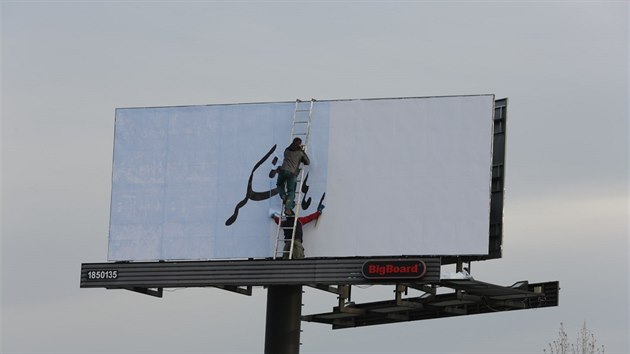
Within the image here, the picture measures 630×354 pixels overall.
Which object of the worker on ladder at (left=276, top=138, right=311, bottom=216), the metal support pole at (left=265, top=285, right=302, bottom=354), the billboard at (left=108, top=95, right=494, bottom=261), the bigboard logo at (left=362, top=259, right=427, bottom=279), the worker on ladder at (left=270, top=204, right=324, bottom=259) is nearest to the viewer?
the bigboard logo at (left=362, top=259, right=427, bottom=279)

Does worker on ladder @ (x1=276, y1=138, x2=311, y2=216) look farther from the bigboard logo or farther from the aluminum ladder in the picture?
the bigboard logo

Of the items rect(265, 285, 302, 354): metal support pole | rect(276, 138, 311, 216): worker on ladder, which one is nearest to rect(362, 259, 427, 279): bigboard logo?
rect(276, 138, 311, 216): worker on ladder

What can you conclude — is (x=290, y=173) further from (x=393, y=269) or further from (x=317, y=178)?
(x=393, y=269)

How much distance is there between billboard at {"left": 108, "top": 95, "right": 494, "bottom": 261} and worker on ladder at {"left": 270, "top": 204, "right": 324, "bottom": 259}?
0.18 metres

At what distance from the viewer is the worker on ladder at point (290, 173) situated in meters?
59.9

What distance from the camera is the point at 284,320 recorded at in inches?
2409

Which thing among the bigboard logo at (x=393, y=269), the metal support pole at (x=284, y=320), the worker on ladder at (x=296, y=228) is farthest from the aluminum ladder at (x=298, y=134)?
the bigboard logo at (x=393, y=269)

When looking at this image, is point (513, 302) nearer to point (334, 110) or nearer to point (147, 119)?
point (334, 110)

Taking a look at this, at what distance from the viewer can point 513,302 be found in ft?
201

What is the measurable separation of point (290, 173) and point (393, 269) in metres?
4.44

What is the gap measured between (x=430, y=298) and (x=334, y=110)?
5753 millimetres

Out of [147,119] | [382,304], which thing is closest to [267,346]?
[382,304]

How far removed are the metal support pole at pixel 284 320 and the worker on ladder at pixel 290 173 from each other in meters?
2.46

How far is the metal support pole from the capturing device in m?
61.1
